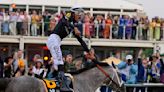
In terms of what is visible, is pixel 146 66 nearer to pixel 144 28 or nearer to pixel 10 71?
pixel 10 71

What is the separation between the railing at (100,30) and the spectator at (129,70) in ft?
29.0

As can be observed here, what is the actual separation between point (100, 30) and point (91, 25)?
158 cm

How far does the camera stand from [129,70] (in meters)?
20.2

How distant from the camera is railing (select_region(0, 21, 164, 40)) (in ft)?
99.1

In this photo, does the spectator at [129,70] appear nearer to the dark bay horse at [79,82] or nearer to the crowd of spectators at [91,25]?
the dark bay horse at [79,82]

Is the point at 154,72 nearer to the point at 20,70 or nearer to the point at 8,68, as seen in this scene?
the point at 20,70

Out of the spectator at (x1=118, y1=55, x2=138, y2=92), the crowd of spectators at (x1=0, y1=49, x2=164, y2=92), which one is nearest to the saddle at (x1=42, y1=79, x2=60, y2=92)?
the crowd of spectators at (x1=0, y1=49, x2=164, y2=92)

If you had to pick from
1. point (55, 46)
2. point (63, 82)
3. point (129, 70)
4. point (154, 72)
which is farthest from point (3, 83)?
point (154, 72)

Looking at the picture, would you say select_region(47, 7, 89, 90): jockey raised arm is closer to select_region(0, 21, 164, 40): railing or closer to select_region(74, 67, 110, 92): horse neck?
select_region(74, 67, 110, 92): horse neck

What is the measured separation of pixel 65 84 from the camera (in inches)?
480

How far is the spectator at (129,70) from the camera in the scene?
19.9m

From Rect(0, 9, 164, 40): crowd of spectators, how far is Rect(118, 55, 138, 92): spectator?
27.2 feet

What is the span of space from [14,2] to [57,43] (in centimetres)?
2544

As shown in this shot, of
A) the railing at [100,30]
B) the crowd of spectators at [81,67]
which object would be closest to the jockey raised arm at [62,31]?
the crowd of spectators at [81,67]
